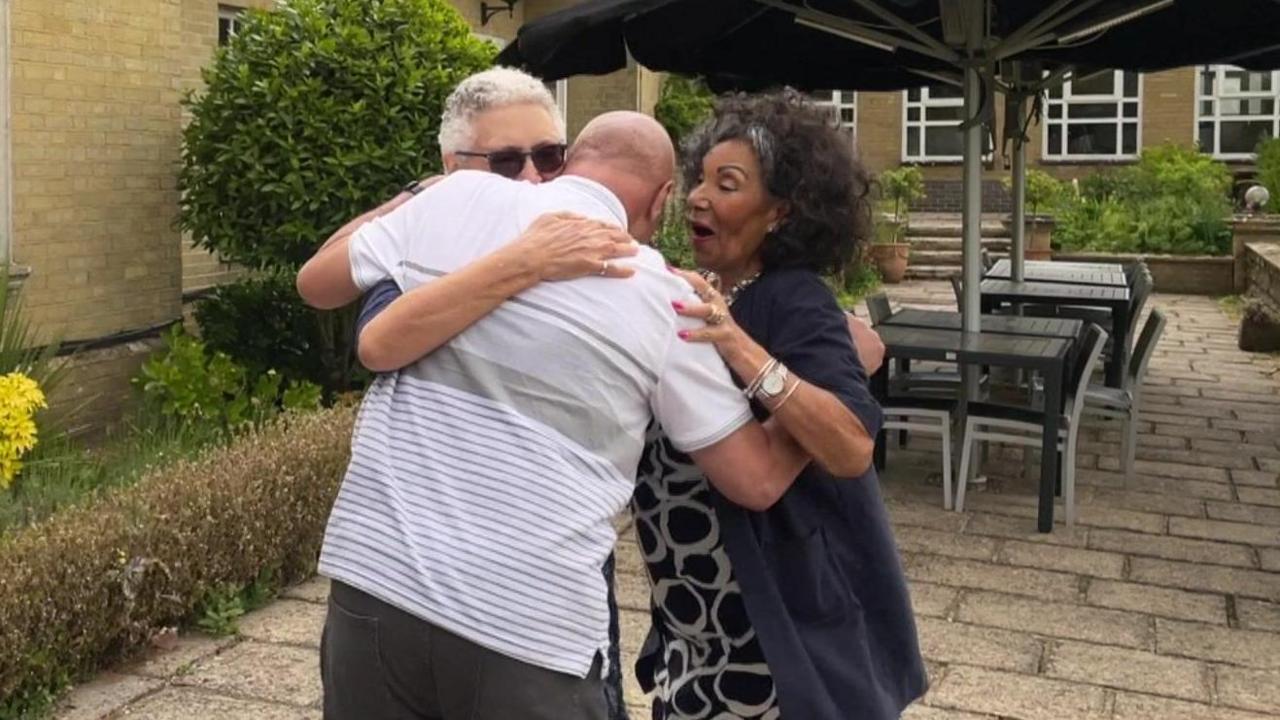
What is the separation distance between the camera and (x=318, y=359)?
7.45 metres

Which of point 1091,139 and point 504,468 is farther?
point 1091,139

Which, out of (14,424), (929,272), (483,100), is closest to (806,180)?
(483,100)

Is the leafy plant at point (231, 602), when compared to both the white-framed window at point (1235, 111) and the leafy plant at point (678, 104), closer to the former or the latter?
the leafy plant at point (678, 104)

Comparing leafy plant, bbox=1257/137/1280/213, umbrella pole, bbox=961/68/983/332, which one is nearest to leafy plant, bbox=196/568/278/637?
umbrella pole, bbox=961/68/983/332

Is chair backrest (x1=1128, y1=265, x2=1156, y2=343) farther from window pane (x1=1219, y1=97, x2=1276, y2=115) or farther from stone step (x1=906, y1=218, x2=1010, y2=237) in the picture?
window pane (x1=1219, y1=97, x2=1276, y2=115)

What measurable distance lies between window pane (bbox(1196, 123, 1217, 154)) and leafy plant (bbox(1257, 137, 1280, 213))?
549cm

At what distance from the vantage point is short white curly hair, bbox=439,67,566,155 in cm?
230

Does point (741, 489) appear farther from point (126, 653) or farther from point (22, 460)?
point (22, 460)

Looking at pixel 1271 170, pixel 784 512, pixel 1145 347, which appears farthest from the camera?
pixel 1271 170

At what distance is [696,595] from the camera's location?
6.89ft

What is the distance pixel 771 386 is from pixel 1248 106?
24.5m

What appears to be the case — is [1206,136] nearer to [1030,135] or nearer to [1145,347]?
[1030,135]

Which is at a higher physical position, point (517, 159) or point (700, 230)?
point (517, 159)

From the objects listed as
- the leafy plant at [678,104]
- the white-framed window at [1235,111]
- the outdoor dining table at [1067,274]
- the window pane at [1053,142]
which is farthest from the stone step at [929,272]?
the white-framed window at [1235,111]
